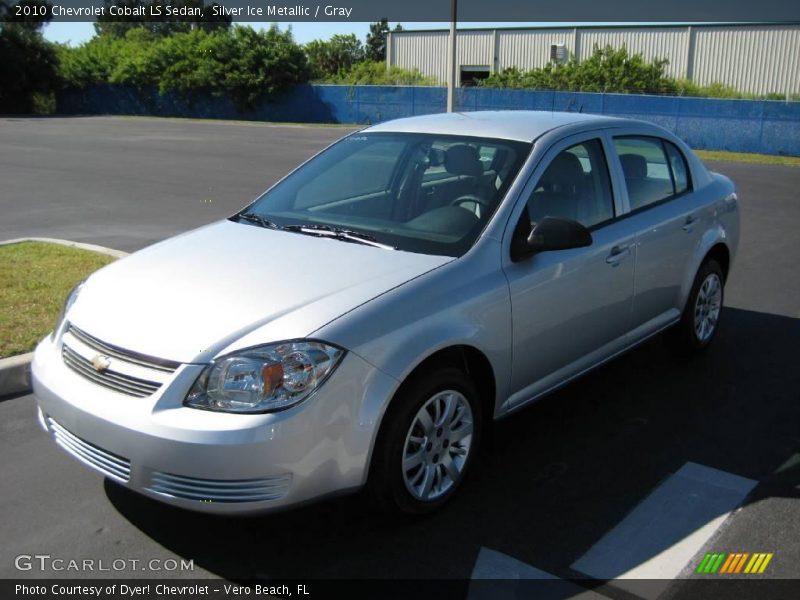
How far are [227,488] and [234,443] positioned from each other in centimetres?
20

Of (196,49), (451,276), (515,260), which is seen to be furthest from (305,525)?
(196,49)

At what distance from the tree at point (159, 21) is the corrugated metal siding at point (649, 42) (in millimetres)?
40534

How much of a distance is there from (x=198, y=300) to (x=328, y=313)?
0.60 metres

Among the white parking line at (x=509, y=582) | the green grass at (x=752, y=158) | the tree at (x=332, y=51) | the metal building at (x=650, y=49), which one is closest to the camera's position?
the white parking line at (x=509, y=582)

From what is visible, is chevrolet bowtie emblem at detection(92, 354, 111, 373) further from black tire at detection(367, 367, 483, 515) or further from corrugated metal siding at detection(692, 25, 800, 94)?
corrugated metal siding at detection(692, 25, 800, 94)

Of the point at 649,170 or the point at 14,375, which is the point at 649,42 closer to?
the point at 649,170

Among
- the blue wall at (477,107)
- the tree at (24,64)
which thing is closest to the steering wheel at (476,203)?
the blue wall at (477,107)

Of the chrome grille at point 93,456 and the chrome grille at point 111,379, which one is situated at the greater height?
the chrome grille at point 111,379

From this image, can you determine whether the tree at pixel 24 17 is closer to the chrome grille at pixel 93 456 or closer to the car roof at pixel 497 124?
the car roof at pixel 497 124

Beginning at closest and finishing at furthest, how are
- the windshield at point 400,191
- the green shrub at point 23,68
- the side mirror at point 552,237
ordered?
1. the side mirror at point 552,237
2. the windshield at point 400,191
3. the green shrub at point 23,68

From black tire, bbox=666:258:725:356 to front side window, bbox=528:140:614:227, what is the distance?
128cm

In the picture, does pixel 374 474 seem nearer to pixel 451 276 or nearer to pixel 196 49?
pixel 451 276

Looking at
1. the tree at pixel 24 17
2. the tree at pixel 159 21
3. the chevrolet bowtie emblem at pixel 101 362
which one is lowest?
the chevrolet bowtie emblem at pixel 101 362

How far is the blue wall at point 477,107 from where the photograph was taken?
26266 mm
